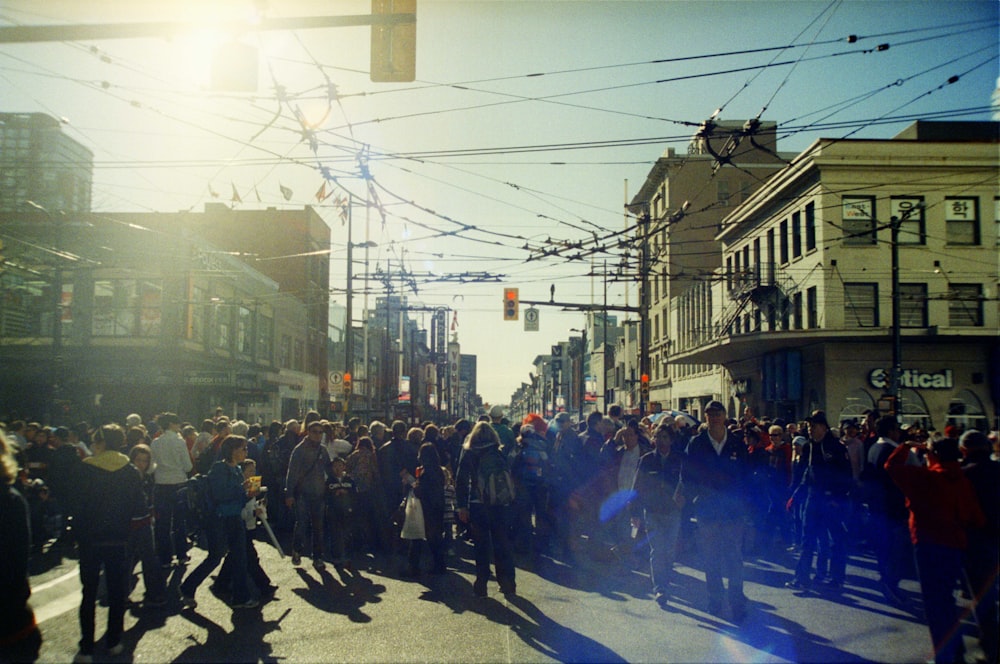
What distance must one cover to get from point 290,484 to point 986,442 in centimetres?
784

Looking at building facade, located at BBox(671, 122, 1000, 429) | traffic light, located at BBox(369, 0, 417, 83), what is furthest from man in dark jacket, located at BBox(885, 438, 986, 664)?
building facade, located at BBox(671, 122, 1000, 429)

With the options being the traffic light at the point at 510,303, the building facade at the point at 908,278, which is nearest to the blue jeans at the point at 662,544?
the traffic light at the point at 510,303

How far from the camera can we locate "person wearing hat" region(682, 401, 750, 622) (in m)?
7.91

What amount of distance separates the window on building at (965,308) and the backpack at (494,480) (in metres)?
26.0

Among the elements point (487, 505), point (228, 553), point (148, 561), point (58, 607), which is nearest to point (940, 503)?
point (487, 505)

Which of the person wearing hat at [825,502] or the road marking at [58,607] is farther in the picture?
the person wearing hat at [825,502]

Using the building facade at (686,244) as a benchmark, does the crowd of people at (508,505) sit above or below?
below

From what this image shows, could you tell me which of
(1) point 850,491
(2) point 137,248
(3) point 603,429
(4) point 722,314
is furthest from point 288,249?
(1) point 850,491

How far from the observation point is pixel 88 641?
Answer: 6.71m

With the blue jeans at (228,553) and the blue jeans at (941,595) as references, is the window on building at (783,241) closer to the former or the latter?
the blue jeans at (941,595)

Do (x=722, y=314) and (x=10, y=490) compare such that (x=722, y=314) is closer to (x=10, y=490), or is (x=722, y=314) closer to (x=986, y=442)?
(x=986, y=442)

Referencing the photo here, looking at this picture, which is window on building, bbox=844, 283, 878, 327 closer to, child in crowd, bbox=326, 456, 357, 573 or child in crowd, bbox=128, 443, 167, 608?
child in crowd, bbox=326, 456, 357, 573

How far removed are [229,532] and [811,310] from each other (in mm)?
27209

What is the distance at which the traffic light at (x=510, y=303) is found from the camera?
23688 mm
